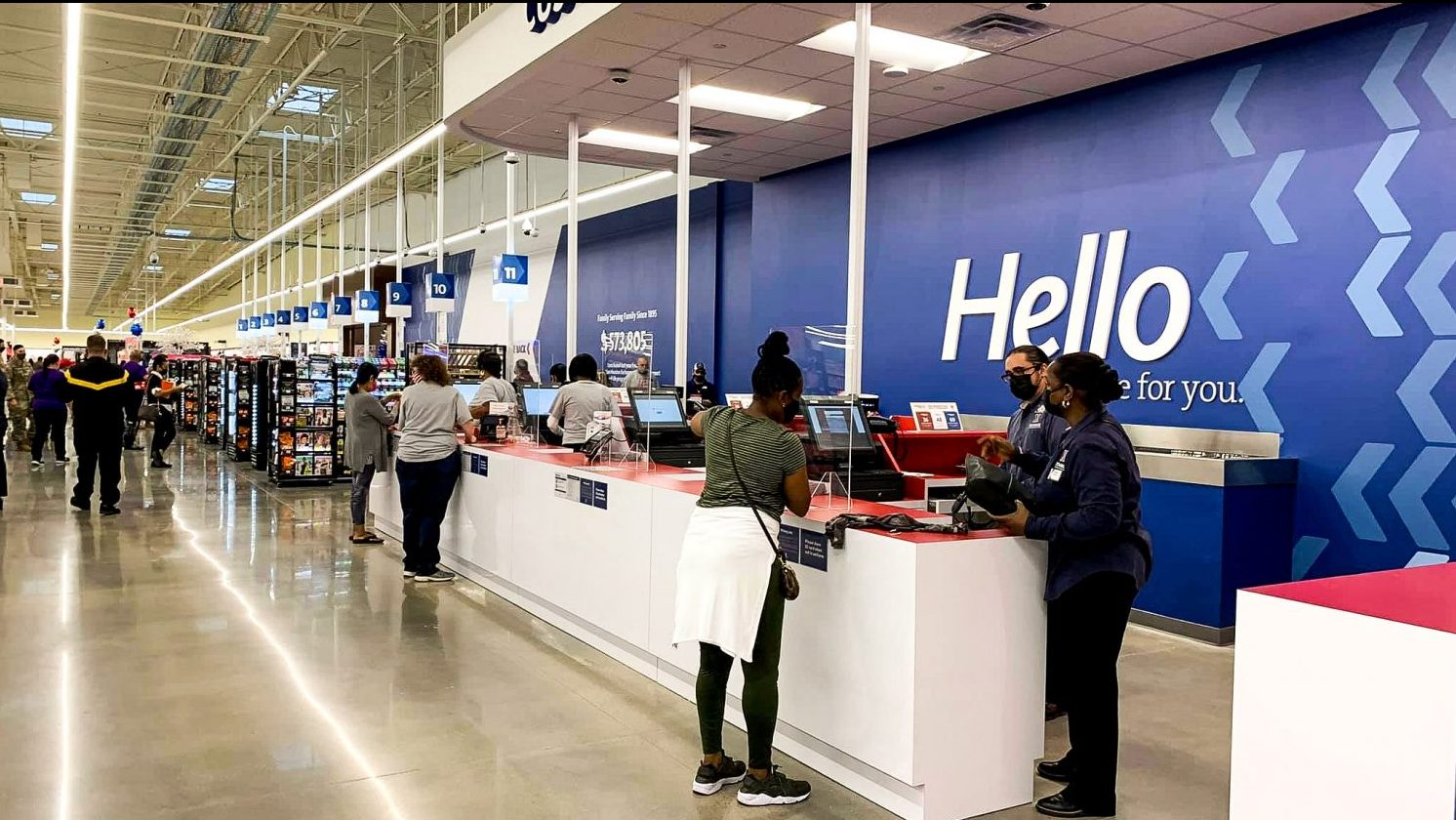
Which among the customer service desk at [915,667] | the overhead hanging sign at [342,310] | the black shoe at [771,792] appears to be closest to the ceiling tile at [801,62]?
the customer service desk at [915,667]

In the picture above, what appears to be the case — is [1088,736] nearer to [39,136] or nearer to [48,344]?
[39,136]

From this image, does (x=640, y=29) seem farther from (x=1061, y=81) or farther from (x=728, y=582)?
(x=728, y=582)

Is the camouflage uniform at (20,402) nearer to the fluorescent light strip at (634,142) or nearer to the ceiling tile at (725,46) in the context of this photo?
the fluorescent light strip at (634,142)

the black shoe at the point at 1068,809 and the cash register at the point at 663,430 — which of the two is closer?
the black shoe at the point at 1068,809

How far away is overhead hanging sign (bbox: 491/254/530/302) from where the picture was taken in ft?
31.2

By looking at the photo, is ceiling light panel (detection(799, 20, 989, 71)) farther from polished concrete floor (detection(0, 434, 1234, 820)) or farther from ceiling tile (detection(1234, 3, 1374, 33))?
polished concrete floor (detection(0, 434, 1234, 820))

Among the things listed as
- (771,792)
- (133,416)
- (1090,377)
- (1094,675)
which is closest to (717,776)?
(771,792)

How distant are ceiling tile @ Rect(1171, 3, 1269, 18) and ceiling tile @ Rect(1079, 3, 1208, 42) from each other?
46mm

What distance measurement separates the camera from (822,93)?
→ 748 centimetres

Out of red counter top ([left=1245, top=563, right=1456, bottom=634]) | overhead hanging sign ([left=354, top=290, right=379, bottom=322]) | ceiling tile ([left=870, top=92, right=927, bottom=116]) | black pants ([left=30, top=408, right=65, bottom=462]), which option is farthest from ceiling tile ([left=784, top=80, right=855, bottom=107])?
overhead hanging sign ([left=354, top=290, right=379, bottom=322])

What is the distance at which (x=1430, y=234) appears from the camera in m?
5.26

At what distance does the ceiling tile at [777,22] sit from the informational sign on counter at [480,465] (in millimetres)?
3056

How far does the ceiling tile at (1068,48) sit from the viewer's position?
6.03m

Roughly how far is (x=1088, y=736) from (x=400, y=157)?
30.5 feet
